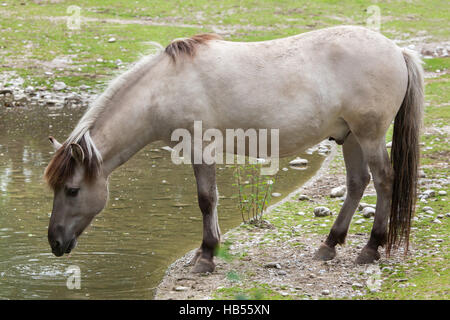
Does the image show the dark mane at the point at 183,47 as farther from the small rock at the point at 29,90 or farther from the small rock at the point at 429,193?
the small rock at the point at 29,90

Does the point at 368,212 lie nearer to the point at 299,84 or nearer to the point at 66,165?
the point at 299,84

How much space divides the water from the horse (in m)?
0.56

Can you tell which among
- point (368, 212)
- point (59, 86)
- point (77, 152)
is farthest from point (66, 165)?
point (59, 86)

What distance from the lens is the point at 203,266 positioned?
6152mm

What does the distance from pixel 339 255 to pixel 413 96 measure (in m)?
1.76

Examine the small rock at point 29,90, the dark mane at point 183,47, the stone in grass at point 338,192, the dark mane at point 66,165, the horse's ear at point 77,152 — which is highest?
the dark mane at point 183,47

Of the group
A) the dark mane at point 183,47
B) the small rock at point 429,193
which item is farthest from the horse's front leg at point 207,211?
the small rock at point 429,193

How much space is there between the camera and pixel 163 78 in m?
5.97

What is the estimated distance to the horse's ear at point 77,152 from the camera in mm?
5578

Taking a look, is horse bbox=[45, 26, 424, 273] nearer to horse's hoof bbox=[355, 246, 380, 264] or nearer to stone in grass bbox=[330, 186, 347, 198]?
horse's hoof bbox=[355, 246, 380, 264]

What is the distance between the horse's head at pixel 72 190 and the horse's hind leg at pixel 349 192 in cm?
227

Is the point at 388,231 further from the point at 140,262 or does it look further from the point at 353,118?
the point at 140,262

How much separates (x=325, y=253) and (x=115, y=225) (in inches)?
107

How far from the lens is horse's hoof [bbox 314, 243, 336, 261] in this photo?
649 cm
